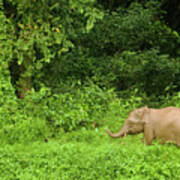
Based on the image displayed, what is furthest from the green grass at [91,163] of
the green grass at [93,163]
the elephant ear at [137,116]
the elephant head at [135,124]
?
the elephant ear at [137,116]

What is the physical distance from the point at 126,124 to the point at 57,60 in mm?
3950

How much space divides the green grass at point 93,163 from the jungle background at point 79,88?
0.6 inches

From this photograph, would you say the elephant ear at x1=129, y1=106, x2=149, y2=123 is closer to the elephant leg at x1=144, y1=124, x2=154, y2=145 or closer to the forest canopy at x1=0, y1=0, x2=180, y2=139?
the elephant leg at x1=144, y1=124, x2=154, y2=145

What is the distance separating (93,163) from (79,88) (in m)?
3.35

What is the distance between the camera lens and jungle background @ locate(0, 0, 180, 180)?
16.2ft

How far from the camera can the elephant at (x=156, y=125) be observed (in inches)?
196

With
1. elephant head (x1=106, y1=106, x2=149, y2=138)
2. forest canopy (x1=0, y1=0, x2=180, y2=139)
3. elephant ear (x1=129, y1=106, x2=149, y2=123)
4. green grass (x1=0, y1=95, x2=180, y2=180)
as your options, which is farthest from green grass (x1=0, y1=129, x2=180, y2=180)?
forest canopy (x1=0, y1=0, x2=180, y2=139)

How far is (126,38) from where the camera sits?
9.23 metres

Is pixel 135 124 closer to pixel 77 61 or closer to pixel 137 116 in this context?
pixel 137 116

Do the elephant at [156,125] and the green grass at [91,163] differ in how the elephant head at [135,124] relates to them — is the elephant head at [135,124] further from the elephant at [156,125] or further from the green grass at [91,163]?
the green grass at [91,163]

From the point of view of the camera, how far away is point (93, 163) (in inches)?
193

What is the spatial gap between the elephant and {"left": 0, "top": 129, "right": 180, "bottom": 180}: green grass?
15 centimetres

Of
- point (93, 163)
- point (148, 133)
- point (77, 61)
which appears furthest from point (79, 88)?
point (93, 163)

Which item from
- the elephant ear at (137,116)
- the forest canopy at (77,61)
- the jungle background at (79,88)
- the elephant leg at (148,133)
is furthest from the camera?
the forest canopy at (77,61)
